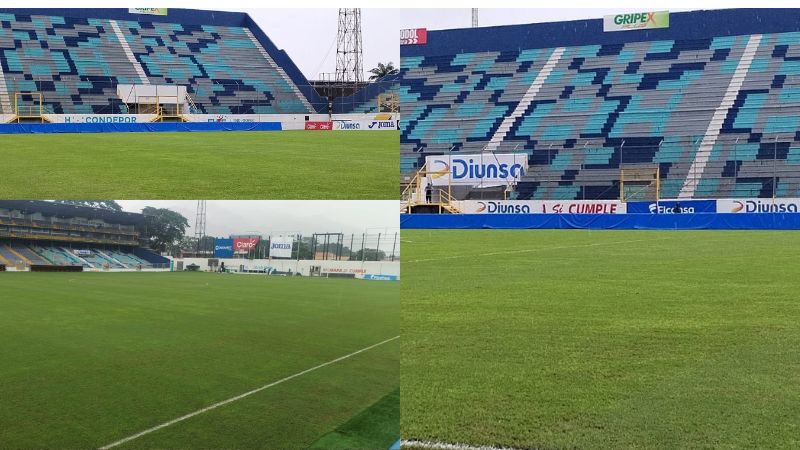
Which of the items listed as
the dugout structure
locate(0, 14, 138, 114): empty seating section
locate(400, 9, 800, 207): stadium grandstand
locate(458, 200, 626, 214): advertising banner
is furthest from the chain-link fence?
the dugout structure

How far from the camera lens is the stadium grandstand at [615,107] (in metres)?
23.8

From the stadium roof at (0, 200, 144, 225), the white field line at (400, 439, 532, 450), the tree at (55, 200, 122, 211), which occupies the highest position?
the tree at (55, 200, 122, 211)

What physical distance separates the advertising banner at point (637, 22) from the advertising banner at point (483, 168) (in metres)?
9.32

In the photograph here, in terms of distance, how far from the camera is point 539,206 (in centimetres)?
2291

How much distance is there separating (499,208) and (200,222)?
20699 mm

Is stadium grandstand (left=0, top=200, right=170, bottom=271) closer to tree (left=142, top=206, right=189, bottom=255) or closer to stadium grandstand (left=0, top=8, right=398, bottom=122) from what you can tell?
tree (left=142, top=206, right=189, bottom=255)

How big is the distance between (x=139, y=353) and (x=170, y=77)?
66.0ft

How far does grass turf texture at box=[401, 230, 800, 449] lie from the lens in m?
3.09

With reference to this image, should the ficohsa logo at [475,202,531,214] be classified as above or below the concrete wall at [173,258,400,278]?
above

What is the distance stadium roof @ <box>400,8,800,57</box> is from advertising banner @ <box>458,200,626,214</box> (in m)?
6.95

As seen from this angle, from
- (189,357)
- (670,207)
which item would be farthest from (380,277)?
(670,207)

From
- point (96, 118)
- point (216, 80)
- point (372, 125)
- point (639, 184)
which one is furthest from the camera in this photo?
point (639, 184)

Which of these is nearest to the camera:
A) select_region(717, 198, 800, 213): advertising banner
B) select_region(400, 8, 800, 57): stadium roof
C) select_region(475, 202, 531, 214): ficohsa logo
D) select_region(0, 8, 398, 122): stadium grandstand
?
select_region(0, 8, 398, 122): stadium grandstand

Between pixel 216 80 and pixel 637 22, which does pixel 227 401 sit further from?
pixel 637 22
